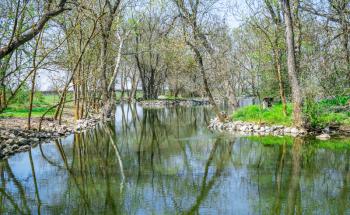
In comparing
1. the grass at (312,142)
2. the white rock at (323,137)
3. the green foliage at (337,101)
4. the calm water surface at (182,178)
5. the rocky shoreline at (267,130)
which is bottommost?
the calm water surface at (182,178)

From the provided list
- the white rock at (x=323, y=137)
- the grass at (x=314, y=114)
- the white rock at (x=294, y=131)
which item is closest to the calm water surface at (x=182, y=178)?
the white rock at (x=323, y=137)

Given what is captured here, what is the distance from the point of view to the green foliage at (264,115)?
65.0ft

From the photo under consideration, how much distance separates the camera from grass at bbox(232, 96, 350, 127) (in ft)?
58.9

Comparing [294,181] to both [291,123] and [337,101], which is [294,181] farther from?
[337,101]

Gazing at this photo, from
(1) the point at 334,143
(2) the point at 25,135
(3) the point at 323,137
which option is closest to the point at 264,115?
(3) the point at 323,137

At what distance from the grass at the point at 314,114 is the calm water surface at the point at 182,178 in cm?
197

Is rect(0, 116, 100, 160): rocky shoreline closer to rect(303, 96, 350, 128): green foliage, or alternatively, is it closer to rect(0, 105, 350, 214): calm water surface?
rect(0, 105, 350, 214): calm water surface

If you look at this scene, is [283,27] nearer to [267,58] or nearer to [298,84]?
[267,58]

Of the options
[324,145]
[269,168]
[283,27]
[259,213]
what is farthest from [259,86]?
[259,213]

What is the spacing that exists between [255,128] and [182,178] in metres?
9.89

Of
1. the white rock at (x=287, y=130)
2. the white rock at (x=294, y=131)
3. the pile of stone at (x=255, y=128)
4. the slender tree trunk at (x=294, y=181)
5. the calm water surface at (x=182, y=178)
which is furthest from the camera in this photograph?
the white rock at (x=287, y=130)

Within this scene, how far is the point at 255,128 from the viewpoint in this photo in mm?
19750

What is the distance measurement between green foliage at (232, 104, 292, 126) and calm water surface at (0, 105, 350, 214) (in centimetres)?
306

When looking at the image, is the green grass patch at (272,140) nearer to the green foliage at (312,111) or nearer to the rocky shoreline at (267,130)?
the rocky shoreline at (267,130)
